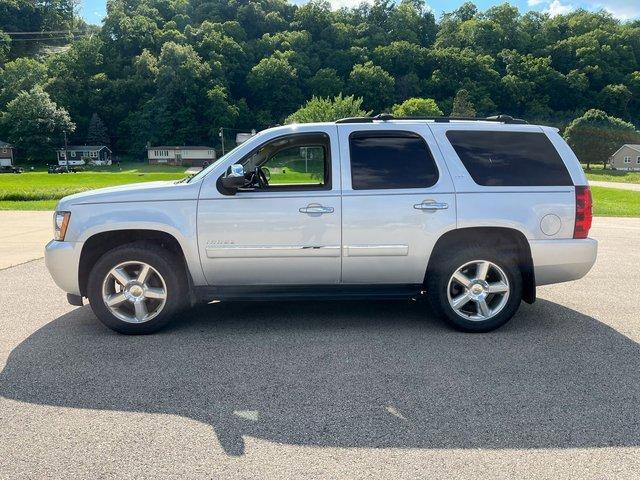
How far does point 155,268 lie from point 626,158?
3646 inches

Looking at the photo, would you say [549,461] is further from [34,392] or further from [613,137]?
[613,137]

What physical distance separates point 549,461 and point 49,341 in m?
4.17

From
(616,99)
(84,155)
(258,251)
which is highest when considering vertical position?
(616,99)

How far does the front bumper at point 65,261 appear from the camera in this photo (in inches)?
181

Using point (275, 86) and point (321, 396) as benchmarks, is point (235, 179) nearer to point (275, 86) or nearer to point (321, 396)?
point (321, 396)

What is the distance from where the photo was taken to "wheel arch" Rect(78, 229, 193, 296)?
184 inches

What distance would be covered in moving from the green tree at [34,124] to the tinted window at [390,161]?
114001mm

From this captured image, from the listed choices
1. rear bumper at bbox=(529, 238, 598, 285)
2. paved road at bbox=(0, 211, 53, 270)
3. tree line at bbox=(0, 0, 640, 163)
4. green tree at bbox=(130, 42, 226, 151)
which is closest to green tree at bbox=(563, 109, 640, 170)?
tree line at bbox=(0, 0, 640, 163)

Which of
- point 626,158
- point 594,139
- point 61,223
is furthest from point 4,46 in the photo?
point 61,223

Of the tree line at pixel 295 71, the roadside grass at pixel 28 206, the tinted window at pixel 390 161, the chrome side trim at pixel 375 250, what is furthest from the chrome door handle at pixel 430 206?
the tree line at pixel 295 71

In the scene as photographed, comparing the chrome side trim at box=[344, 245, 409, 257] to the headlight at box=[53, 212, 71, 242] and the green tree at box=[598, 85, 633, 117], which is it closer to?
the headlight at box=[53, 212, 71, 242]

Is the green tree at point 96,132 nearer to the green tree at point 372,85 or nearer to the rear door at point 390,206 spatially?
the green tree at point 372,85

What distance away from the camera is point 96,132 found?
367 feet

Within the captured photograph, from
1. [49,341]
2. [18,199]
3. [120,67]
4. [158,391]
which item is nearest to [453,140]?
[158,391]
